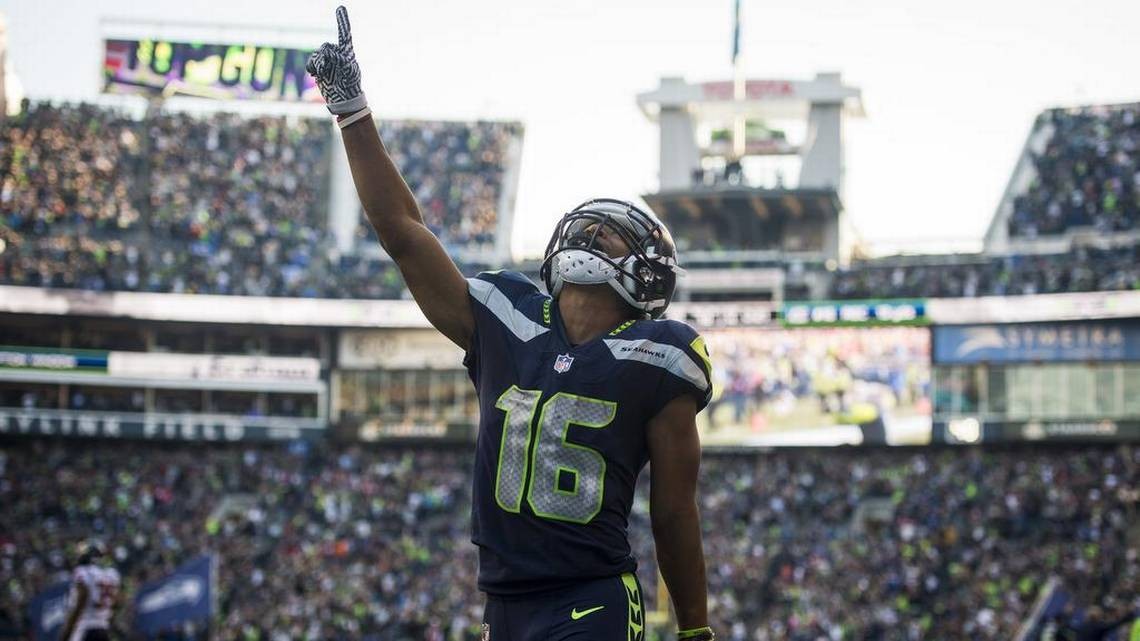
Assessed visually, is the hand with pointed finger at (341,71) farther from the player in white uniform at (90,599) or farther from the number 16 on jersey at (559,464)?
the player in white uniform at (90,599)

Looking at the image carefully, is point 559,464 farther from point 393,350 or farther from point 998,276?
point 393,350

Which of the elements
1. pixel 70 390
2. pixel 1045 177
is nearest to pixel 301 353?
pixel 70 390

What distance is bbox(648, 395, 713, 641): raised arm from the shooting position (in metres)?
3.85

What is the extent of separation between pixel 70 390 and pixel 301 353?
7038 mm

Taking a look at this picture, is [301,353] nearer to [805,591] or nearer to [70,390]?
[70,390]

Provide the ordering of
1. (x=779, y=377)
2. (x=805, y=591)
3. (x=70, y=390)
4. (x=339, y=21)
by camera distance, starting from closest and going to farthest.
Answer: (x=339, y=21)
(x=805, y=591)
(x=779, y=377)
(x=70, y=390)

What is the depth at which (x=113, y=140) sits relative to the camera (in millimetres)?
46000

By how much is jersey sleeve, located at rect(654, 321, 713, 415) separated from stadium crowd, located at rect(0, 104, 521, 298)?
3924 cm

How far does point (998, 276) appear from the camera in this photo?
39.1m

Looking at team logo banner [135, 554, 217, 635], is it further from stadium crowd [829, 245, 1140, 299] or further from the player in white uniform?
stadium crowd [829, 245, 1140, 299]

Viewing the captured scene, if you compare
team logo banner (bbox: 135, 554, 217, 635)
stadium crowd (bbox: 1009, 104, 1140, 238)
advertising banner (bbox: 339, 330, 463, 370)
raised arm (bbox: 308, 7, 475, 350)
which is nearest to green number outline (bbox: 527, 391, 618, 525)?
raised arm (bbox: 308, 7, 475, 350)

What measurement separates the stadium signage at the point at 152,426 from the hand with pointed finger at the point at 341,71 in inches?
1546

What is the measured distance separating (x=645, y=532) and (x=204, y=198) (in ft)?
66.2

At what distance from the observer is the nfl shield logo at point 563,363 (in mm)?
3828
